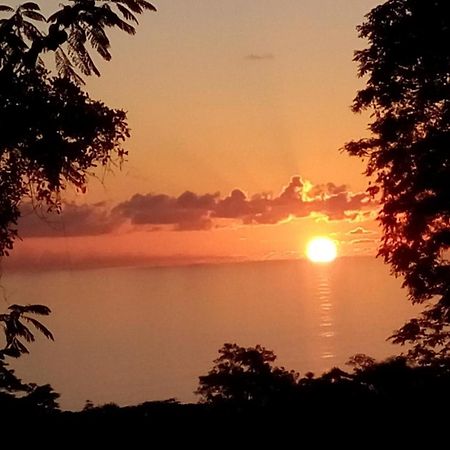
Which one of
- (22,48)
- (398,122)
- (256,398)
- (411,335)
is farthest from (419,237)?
(22,48)

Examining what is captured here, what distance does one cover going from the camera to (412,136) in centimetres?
2417

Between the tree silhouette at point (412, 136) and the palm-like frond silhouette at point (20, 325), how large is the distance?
44.7 feet

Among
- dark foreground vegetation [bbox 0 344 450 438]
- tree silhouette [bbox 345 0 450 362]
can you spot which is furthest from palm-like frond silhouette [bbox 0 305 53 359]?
tree silhouette [bbox 345 0 450 362]

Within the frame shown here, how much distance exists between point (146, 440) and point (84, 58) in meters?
5.71

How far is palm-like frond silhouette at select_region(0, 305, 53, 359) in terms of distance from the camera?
39.0 feet

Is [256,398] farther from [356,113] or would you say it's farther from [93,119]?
[356,113]

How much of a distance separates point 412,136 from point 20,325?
15277 millimetres

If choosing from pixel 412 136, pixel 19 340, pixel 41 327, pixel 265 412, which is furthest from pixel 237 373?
pixel 265 412

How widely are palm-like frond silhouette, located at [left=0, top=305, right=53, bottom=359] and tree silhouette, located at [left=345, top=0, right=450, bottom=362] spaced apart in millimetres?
13610

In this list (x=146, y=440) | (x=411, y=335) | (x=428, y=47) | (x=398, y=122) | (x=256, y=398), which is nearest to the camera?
(x=146, y=440)

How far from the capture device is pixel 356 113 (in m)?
25.1

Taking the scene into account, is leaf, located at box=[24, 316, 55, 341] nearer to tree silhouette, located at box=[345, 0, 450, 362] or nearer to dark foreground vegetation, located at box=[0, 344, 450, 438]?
dark foreground vegetation, located at box=[0, 344, 450, 438]

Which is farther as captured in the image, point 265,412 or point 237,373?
point 237,373

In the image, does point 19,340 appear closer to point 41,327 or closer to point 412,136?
point 41,327
